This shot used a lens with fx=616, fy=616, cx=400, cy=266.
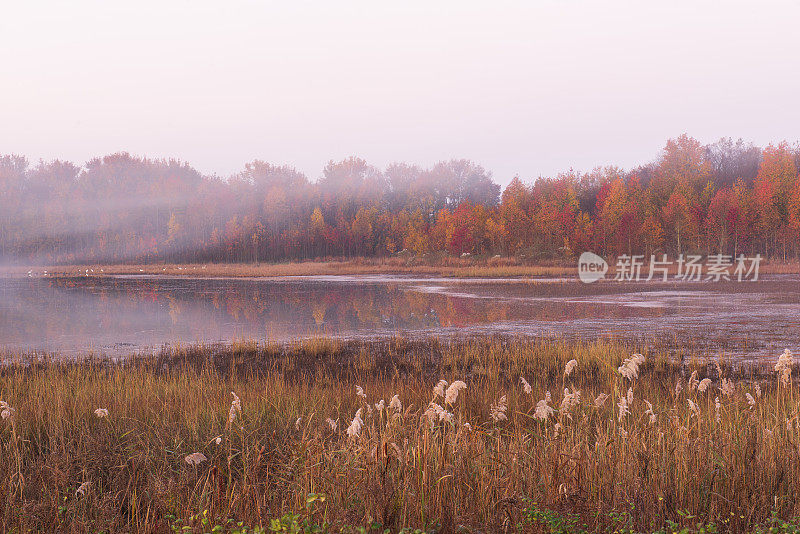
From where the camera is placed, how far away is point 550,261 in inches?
2820

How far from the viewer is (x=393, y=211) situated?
11556 centimetres

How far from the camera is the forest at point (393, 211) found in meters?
65.9

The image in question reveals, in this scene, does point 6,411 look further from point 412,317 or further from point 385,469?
point 412,317

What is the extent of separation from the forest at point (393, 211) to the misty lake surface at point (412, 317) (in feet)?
104

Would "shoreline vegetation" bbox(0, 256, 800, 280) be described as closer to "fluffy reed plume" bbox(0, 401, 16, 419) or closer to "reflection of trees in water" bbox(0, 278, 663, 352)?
"reflection of trees in water" bbox(0, 278, 663, 352)

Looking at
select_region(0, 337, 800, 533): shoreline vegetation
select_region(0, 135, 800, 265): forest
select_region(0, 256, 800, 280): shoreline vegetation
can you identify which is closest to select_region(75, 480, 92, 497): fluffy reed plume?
select_region(0, 337, 800, 533): shoreline vegetation

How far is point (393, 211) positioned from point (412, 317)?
92840 mm

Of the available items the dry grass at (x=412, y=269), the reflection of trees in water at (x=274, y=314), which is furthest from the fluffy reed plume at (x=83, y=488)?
the dry grass at (x=412, y=269)

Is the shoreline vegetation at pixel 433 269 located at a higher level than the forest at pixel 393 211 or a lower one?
lower

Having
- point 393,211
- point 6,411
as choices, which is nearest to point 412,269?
point 393,211

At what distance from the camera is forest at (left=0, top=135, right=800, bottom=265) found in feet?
216

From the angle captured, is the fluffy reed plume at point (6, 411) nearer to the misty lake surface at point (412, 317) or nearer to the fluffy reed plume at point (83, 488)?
the fluffy reed plume at point (83, 488)

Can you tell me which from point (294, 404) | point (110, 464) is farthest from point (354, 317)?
point (110, 464)

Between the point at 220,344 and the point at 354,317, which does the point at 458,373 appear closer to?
the point at 220,344
